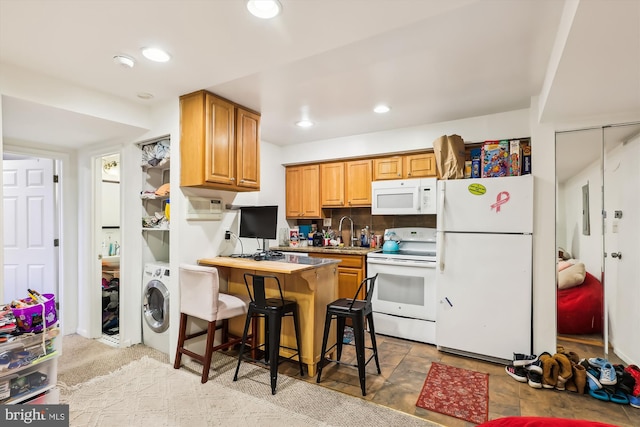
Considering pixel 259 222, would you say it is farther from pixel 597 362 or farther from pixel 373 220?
pixel 597 362

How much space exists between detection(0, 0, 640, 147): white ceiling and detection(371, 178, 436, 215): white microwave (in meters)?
0.88

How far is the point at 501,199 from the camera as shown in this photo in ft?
9.37

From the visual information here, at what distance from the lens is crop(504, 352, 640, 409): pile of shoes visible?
229 cm

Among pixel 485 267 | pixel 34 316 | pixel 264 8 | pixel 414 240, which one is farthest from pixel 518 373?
pixel 34 316

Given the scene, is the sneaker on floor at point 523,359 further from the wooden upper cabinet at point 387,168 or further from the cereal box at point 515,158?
the wooden upper cabinet at point 387,168

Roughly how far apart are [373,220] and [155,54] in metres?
3.12

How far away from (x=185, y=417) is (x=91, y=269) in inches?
89.5

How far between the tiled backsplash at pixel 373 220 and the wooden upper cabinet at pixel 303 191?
0.27 metres

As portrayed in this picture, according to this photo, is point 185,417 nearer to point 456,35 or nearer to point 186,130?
point 186,130

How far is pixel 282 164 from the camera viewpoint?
15.3 feet

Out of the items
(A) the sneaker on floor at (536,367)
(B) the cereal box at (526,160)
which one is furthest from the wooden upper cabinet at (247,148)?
(A) the sneaker on floor at (536,367)

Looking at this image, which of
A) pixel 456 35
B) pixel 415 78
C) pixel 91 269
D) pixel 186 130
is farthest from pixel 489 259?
pixel 91 269

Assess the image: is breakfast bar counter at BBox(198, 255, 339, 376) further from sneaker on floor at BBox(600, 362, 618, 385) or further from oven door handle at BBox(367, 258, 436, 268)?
sneaker on floor at BBox(600, 362, 618, 385)

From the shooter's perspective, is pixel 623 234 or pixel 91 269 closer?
Result: pixel 623 234
